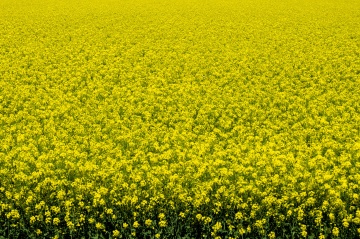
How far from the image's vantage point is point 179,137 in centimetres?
925

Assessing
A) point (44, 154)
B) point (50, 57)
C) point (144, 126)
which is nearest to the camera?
point (44, 154)

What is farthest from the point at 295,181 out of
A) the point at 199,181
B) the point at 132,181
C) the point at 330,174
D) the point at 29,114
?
the point at 29,114

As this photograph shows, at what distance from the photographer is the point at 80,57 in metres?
16.6

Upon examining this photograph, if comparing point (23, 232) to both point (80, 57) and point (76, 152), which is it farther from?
point (80, 57)

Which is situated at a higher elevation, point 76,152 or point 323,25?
point 76,152

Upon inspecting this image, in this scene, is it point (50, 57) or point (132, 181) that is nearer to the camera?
point (132, 181)

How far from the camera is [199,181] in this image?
745 cm

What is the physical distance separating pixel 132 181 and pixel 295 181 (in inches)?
111

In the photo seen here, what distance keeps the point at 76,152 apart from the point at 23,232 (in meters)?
1.88

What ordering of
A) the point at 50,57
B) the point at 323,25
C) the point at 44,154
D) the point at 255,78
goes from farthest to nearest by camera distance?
the point at 323,25 < the point at 50,57 < the point at 255,78 < the point at 44,154

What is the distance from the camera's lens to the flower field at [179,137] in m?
6.87

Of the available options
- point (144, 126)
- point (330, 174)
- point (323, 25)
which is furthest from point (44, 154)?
point (323, 25)

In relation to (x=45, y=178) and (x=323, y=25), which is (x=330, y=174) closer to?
(x=45, y=178)

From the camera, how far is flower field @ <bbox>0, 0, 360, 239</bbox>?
22.5 ft
